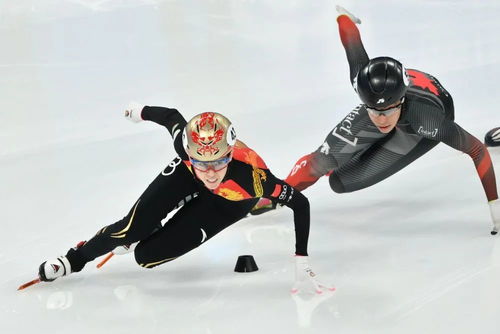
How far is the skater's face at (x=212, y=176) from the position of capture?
3584mm

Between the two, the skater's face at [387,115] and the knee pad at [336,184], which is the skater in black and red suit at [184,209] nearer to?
the skater's face at [387,115]

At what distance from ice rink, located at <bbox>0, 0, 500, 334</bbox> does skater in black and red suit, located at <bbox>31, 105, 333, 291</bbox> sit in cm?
12

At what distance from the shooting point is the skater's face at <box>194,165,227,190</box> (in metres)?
3.58

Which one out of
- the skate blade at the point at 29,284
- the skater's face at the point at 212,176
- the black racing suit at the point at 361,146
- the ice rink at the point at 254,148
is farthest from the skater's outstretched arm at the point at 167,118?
the black racing suit at the point at 361,146

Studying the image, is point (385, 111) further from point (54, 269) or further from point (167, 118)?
point (54, 269)

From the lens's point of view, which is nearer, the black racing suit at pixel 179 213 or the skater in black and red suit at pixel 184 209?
the skater in black and red suit at pixel 184 209

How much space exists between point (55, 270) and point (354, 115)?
1.97 meters

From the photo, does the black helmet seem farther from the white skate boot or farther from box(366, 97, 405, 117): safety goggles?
the white skate boot

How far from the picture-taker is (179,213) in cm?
404

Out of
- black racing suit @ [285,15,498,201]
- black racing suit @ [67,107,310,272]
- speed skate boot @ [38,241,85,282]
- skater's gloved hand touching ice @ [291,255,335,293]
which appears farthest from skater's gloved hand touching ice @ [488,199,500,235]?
speed skate boot @ [38,241,85,282]

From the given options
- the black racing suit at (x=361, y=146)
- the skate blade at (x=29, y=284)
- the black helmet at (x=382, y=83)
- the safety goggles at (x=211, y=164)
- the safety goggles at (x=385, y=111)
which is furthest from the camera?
the black racing suit at (x=361, y=146)

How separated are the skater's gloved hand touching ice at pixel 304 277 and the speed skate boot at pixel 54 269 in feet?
3.57

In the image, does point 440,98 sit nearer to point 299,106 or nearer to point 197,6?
point 299,106

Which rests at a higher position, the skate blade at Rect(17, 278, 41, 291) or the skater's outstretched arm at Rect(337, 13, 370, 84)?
the skater's outstretched arm at Rect(337, 13, 370, 84)
